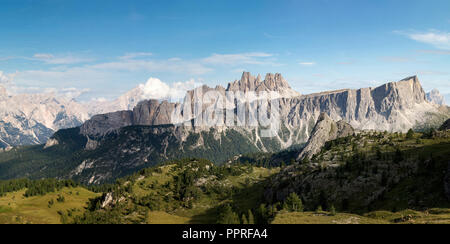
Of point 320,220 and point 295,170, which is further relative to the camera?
point 295,170

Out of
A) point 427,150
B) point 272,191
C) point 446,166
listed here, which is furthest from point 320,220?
point 272,191

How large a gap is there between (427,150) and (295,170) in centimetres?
7877
